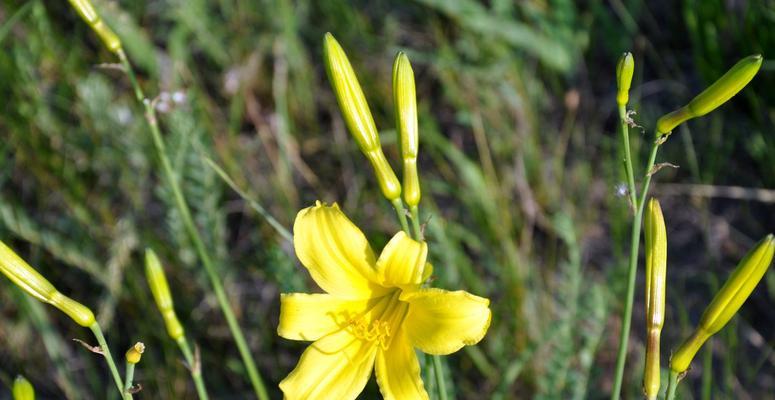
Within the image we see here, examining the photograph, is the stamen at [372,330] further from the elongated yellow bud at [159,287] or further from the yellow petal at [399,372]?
the elongated yellow bud at [159,287]

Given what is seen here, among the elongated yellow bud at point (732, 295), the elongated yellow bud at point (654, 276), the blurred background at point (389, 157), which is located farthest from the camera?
the blurred background at point (389, 157)

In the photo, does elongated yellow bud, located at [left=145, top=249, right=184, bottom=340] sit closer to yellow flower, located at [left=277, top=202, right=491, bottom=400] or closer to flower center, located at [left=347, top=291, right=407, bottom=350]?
yellow flower, located at [left=277, top=202, right=491, bottom=400]

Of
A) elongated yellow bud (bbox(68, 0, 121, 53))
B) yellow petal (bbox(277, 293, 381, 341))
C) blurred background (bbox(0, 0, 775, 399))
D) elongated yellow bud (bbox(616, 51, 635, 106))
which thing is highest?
elongated yellow bud (bbox(68, 0, 121, 53))

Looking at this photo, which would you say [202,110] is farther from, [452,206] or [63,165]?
[452,206]

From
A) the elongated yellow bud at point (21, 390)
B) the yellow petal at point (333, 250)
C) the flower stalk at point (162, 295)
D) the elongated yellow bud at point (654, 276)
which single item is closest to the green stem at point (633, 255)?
the elongated yellow bud at point (654, 276)

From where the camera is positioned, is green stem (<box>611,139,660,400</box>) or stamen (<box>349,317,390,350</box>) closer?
green stem (<box>611,139,660,400</box>)

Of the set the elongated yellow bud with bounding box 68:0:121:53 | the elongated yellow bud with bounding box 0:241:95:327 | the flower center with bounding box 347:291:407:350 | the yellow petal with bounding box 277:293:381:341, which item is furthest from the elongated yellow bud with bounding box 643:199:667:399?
the elongated yellow bud with bounding box 68:0:121:53

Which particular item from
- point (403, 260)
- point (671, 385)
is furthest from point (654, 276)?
point (403, 260)
